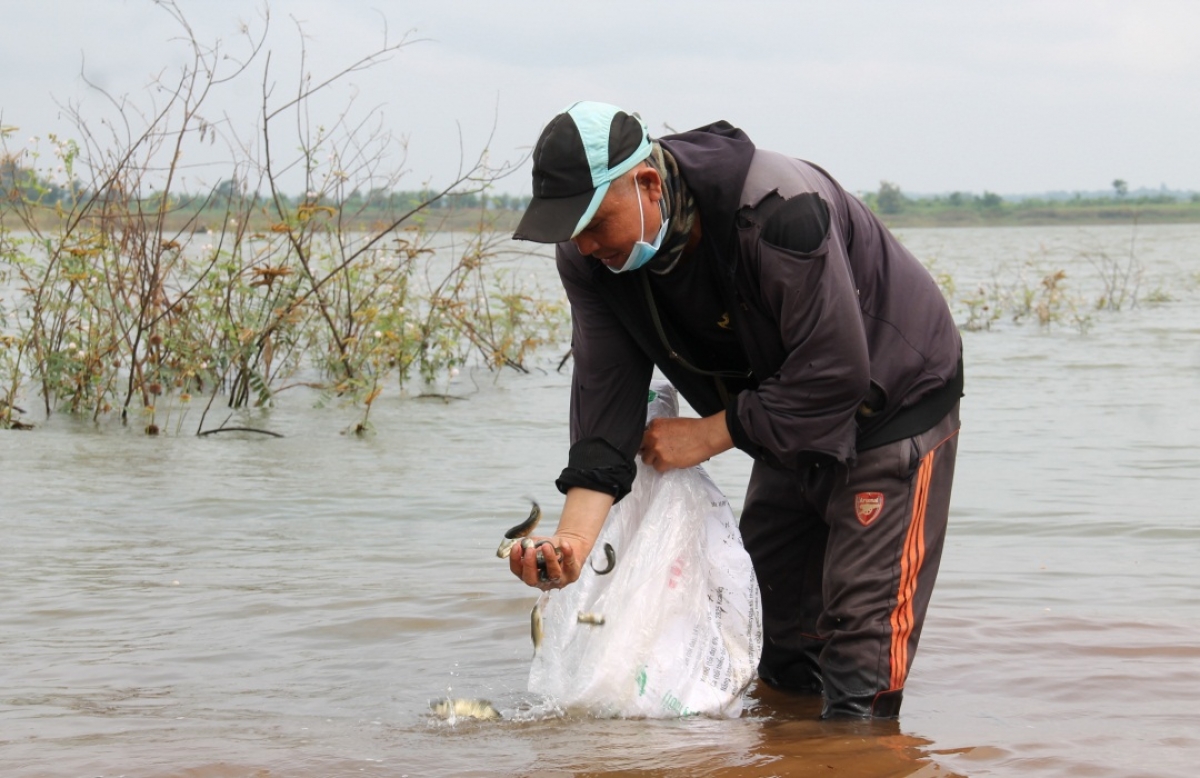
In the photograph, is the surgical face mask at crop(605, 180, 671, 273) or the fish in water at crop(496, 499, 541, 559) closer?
the surgical face mask at crop(605, 180, 671, 273)

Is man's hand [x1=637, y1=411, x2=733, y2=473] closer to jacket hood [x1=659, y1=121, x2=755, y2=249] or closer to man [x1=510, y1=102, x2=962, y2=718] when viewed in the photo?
man [x1=510, y1=102, x2=962, y2=718]

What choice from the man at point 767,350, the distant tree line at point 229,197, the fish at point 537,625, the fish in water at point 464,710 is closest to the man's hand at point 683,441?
the man at point 767,350

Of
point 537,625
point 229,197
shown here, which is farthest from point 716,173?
point 229,197

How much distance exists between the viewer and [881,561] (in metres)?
2.82

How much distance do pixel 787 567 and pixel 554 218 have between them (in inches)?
49.3

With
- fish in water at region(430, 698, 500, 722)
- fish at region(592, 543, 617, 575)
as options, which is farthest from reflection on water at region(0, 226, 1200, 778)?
fish at region(592, 543, 617, 575)

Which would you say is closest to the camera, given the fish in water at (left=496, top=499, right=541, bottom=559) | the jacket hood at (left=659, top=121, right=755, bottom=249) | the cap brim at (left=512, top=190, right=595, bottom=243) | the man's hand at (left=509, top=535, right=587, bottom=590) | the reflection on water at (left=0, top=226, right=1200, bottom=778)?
the cap brim at (left=512, top=190, right=595, bottom=243)

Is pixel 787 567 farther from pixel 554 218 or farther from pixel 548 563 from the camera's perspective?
pixel 554 218

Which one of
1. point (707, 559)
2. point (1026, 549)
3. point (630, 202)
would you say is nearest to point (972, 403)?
point (1026, 549)

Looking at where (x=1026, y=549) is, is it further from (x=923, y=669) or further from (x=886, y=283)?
(x=886, y=283)

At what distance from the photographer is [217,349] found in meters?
8.52

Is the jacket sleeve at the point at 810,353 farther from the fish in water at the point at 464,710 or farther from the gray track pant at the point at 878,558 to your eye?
the fish in water at the point at 464,710

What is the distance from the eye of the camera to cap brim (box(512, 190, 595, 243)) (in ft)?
7.95

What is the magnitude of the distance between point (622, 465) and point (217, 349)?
6.15 metres
